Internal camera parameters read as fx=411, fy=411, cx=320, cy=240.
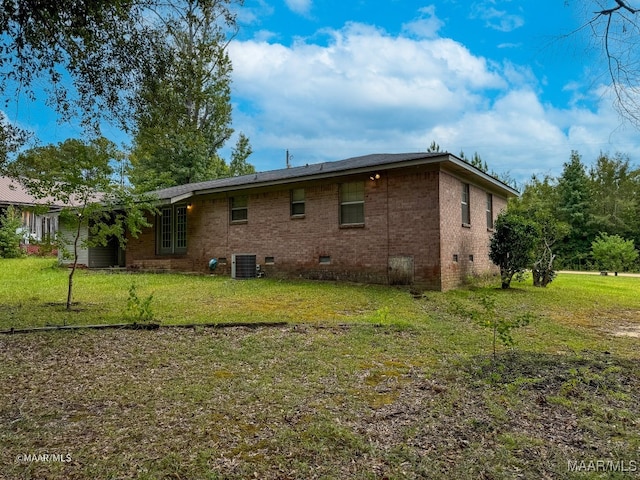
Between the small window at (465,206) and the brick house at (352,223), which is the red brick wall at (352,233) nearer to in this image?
the brick house at (352,223)

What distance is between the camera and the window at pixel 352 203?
12.2 metres

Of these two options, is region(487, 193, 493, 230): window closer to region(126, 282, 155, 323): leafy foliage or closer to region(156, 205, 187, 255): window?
region(156, 205, 187, 255): window

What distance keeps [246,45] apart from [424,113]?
11.4 m

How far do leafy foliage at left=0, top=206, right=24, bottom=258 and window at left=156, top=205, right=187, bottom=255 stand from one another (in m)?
10.2

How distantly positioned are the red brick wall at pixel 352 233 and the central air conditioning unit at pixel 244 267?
9.5 inches

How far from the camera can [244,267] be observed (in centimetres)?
1415

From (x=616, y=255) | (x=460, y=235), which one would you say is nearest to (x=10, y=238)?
(x=460, y=235)

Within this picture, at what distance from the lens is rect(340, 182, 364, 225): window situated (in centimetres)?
1219

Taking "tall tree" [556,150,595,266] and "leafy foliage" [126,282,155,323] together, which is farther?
"tall tree" [556,150,595,266]

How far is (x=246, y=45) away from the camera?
898cm

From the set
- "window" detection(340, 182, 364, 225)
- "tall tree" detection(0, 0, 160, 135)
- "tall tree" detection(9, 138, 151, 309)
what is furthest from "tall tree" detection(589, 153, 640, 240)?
"tall tree" detection(0, 0, 160, 135)

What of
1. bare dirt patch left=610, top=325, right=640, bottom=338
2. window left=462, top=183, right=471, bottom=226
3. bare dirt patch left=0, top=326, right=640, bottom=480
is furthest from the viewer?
window left=462, top=183, right=471, bottom=226

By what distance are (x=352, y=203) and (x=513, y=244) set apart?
4671mm

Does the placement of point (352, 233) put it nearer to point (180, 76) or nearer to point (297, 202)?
point (297, 202)
